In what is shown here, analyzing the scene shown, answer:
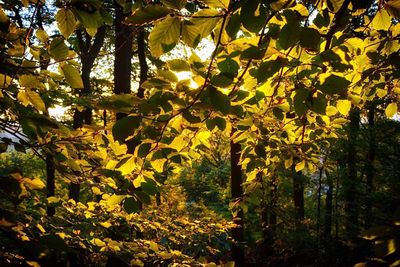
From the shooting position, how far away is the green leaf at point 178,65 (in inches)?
52.6

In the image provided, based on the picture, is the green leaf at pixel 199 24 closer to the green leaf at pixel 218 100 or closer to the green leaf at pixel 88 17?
the green leaf at pixel 218 100

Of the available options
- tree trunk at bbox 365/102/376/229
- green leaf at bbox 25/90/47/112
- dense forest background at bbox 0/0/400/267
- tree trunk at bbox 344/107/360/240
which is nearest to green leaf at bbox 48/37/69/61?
dense forest background at bbox 0/0/400/267

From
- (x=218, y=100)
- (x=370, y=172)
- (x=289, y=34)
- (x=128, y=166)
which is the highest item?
(x=370, y=172)

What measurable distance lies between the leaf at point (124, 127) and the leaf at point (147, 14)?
15.0 inches

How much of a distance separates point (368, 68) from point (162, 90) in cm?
177

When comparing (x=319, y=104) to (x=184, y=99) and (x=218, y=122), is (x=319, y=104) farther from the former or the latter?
(x=184, y=99)

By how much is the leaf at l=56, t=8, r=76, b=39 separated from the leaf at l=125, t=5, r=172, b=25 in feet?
1.69

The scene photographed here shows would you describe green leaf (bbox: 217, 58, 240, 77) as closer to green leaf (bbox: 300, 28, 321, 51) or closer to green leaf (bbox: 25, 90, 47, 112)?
green leaf (bbox: 300, 28, 321, 51)

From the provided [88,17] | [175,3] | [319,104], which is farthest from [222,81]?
[88,17]

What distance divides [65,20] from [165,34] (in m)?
0.58

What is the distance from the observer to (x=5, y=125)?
2066 millimetres

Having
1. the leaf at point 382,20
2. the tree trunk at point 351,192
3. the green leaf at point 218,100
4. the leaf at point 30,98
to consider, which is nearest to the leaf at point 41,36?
the leaf at point 30,98

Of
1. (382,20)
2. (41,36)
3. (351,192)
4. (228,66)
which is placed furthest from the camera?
(351,192)

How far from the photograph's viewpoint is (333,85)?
1311 millimetres
